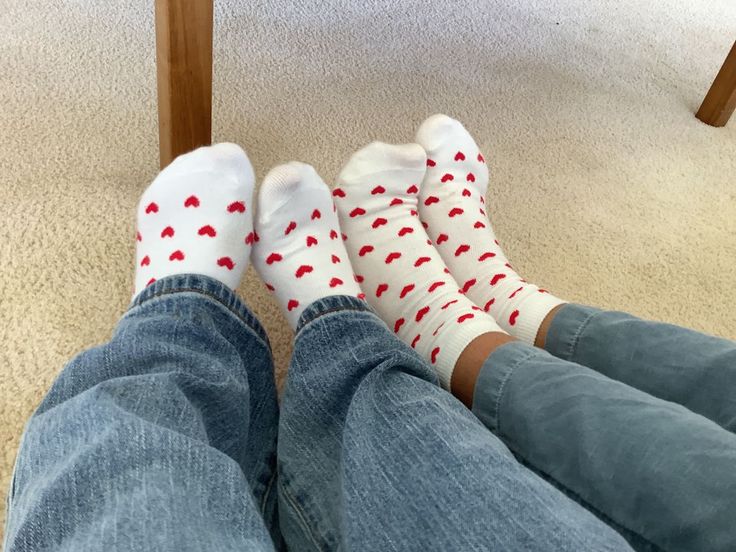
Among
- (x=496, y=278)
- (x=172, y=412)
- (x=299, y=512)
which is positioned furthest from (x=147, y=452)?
(x=496, y=278)

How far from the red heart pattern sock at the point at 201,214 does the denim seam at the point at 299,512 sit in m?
0.21

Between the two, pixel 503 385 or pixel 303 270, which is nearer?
pixel 503 385

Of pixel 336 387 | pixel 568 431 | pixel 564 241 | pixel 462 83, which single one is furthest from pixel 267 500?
pixel 462 83

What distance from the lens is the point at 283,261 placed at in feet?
2.33

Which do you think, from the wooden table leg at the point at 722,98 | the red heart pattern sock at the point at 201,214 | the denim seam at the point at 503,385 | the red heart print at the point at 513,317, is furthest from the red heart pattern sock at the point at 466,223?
the wooden table leg at the point at 722,98

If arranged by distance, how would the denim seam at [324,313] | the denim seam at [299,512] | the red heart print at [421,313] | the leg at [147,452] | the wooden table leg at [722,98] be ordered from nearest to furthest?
the leg at [147,452] < the denim seam at [299,512] < the denim seam at [324,313] < the red heart print at [421,313] < the wooden table leg at [722,98]

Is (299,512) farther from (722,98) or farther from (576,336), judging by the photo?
(722,98)

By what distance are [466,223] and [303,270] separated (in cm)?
24

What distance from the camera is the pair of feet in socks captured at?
661 mm

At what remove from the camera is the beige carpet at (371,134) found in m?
0.73

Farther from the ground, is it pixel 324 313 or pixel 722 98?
pixel 722 98

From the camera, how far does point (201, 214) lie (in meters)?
0.68

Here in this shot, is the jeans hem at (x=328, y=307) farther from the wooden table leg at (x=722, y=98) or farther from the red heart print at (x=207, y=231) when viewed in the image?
the wooden table leg at (x=722, y=98)

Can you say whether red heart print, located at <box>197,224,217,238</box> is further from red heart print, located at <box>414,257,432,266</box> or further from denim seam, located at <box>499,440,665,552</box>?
denim seam, located at <box>499,440,665,552</box>
